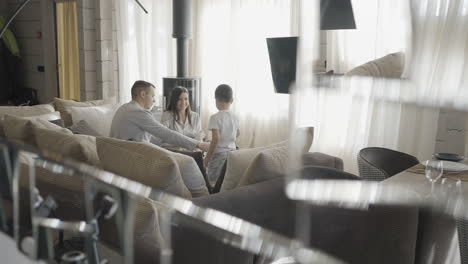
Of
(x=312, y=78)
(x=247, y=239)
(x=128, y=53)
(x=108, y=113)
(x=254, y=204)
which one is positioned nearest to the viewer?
(x=247, y=239)

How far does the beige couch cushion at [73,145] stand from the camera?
5.76 feet

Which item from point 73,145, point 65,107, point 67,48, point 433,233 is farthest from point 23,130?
point 67,48

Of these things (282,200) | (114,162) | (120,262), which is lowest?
(282,200)

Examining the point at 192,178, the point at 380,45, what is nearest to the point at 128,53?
the point at 192,178

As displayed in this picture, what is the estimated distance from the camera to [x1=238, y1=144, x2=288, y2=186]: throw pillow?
1.74 meters

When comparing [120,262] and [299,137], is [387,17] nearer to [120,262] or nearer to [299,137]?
[299,137]

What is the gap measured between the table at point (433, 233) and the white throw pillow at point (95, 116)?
250 centimetres

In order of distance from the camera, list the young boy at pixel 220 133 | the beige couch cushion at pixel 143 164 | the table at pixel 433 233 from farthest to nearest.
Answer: the young boy at pixel 220 133, the beige couch cushion at pixel 143 164, the table at pixel 433 233

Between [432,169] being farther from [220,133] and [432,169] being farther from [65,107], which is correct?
[65,107]

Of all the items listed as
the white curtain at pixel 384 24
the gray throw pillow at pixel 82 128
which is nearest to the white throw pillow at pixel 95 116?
the gray throw pillow at pixel 82 128

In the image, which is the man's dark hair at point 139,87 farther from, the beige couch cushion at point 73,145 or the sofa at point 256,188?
the beige couch cushion at point 73,145

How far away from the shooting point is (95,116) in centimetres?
341

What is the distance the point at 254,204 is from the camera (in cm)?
159

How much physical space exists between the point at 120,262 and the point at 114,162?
4.12 feet
